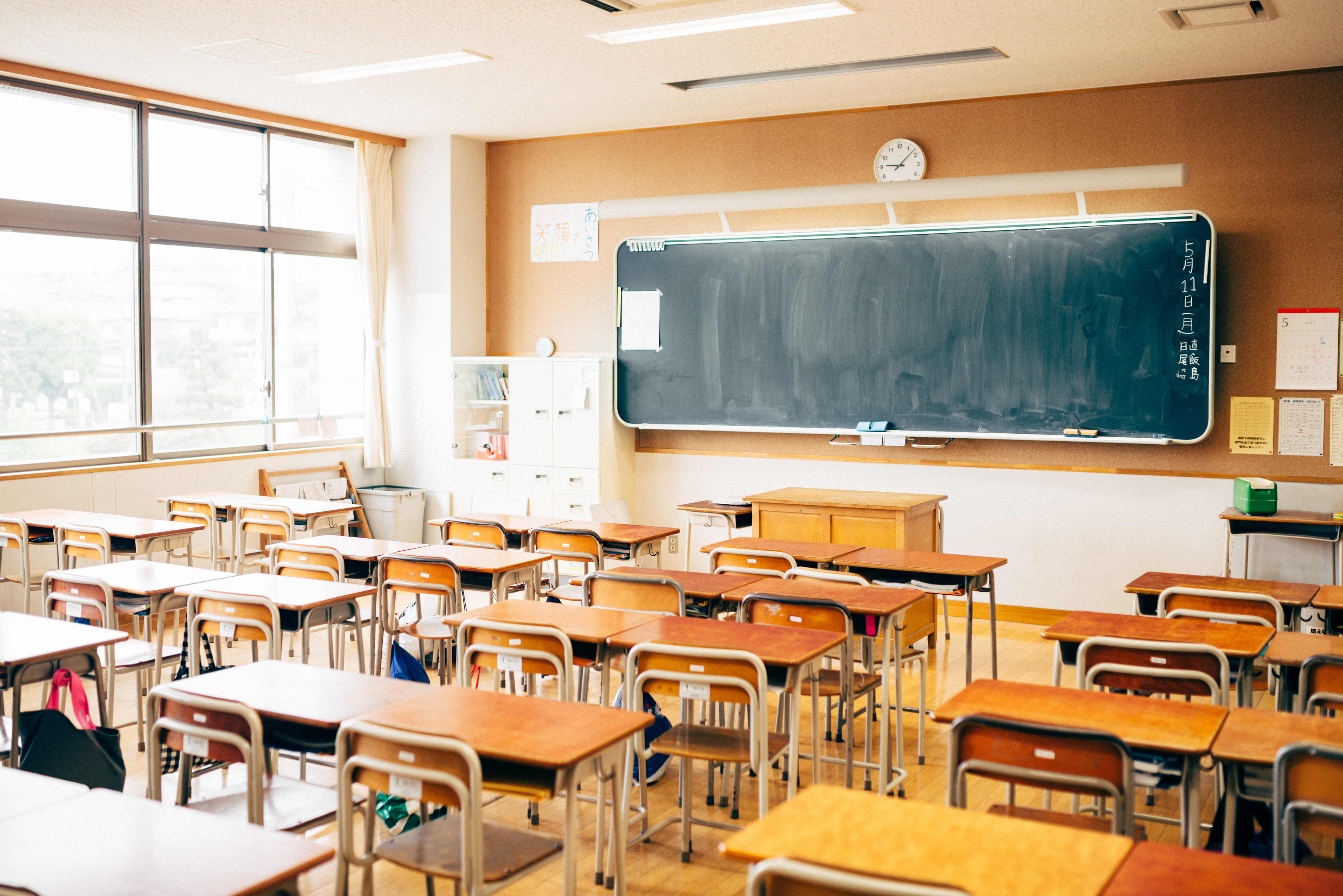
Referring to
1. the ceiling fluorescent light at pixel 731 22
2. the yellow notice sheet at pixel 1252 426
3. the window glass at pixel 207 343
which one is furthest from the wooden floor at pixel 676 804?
the ceiling fluorescent light at pixel 731 22

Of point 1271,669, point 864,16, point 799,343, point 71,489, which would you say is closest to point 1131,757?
point 1271,669

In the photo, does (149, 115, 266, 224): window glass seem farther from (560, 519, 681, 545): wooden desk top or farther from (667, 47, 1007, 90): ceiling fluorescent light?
(560, 519, 681, 545): wooden desk top

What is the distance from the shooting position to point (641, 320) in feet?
26.9

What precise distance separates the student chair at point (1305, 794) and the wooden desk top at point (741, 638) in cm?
121

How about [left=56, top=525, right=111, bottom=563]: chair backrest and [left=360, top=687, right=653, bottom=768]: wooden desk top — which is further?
[left=56, top=525, right=111, bottom=563]: chair backrest

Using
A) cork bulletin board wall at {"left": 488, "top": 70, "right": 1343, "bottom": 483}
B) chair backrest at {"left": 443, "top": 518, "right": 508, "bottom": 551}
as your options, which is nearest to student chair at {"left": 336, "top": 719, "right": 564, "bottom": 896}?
chair backrest at {"left": 443, "top": 518, "right": 508, "bottom": 551}

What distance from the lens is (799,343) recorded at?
7.59m

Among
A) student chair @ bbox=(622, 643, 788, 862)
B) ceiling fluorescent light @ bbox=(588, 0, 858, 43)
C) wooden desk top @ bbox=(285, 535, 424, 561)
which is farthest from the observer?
ceiling fluorescent light @ bbox=(588, 0, 858, 43)

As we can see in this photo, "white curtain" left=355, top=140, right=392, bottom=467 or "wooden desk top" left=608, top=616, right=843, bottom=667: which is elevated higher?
"white curtain" left=355, top=140, right=392, bottom=467

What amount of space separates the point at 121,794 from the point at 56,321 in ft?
18.5

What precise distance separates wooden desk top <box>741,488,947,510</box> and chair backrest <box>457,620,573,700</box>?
2987mm

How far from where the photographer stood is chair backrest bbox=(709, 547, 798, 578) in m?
4.76

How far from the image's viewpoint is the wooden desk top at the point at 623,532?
5.51 metres

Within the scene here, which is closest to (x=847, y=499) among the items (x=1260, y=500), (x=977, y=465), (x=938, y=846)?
(x=977, y=465)
